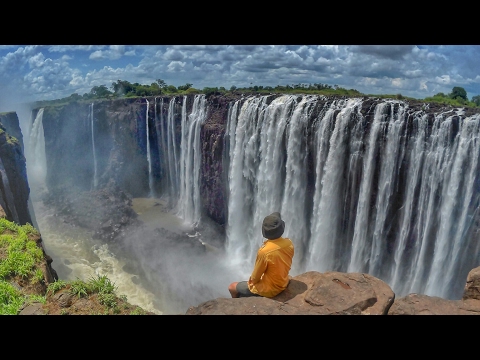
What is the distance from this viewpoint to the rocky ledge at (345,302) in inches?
137

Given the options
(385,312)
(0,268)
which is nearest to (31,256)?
(0,268)

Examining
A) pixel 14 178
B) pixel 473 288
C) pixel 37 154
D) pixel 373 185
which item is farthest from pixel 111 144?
pixel 473 288

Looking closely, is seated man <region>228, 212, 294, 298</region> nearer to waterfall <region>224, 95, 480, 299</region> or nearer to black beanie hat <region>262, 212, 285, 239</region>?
black beanie hat <region>262, 212, 285, 239</region>

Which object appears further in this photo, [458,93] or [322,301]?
[458,93]

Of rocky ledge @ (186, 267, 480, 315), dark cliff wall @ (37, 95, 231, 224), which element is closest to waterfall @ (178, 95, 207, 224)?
dark cliff wall @ (37, 95, 231, 224)

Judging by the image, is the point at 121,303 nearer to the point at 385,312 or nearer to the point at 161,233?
the point at 385,312

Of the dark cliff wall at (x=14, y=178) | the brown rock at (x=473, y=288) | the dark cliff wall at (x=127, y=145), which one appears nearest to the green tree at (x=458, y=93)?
the dark cliff wall at (x=127, y=145)

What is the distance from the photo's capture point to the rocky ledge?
3469 millimetres

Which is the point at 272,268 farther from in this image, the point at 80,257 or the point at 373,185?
the point at 80,257

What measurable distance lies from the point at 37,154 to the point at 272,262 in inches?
1335

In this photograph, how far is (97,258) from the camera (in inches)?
673

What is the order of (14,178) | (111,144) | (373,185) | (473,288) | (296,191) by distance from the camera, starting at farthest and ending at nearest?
1. (111,144)
2. (296,191)
3. (14,178)
4. (373,185)
5. (473,288)

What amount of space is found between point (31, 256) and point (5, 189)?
23.5 ft

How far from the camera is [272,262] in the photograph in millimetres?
3986
